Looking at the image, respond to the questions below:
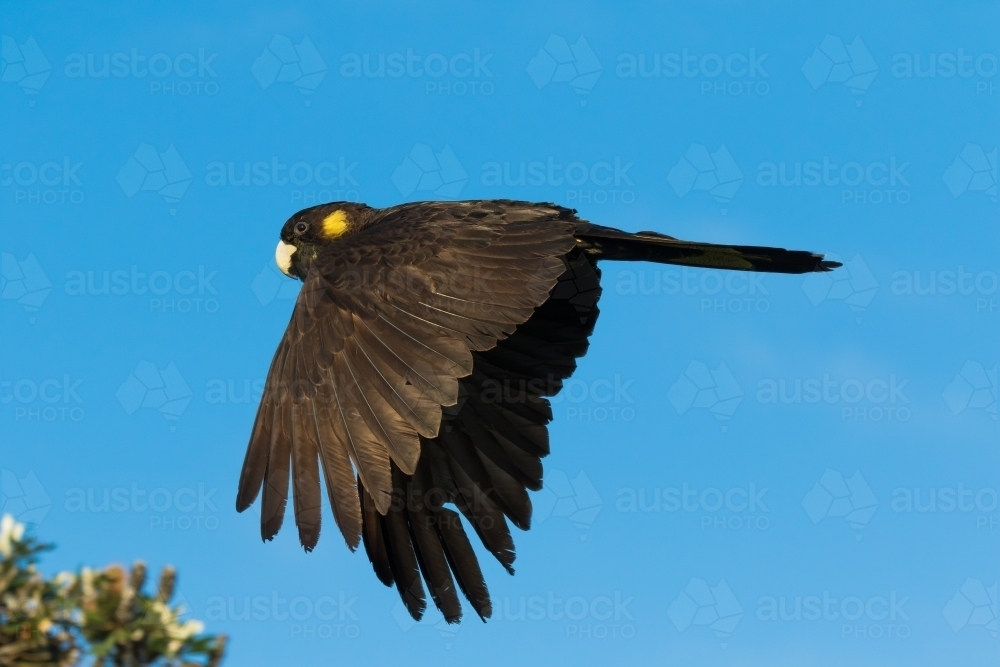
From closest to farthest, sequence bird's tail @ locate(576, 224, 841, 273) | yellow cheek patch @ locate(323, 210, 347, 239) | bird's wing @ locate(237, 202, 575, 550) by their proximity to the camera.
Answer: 1. bird's wing @ locate(237, 202, 575, 550)
2. bird's tail @ locate(576, 224, 841, 273)
3. yellow cheek patch @ locate(323, 210, 347, 239)

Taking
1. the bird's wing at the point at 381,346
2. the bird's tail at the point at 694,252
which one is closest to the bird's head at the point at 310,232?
the bird's wing at the point at 381,346

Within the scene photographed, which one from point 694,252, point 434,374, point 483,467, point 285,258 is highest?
point 285,258

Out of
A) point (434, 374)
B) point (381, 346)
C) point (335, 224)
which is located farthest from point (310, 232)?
point (434, 374)

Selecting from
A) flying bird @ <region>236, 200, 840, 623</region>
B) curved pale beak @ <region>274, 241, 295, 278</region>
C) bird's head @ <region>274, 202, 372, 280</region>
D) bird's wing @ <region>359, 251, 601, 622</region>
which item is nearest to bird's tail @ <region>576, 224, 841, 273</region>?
flying bird @ <region>236, 200, 840, 623</region>

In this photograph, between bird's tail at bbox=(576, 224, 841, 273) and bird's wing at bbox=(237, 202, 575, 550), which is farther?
bird's tail at bbox=(576, 224, 841, 273)

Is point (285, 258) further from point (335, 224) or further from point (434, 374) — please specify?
point (434, 374)

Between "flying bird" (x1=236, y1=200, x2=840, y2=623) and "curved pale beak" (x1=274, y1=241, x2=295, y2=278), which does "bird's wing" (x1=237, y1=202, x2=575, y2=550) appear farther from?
"curved pale beak" (x1=274, y1=241, x2=295, y2=278)
